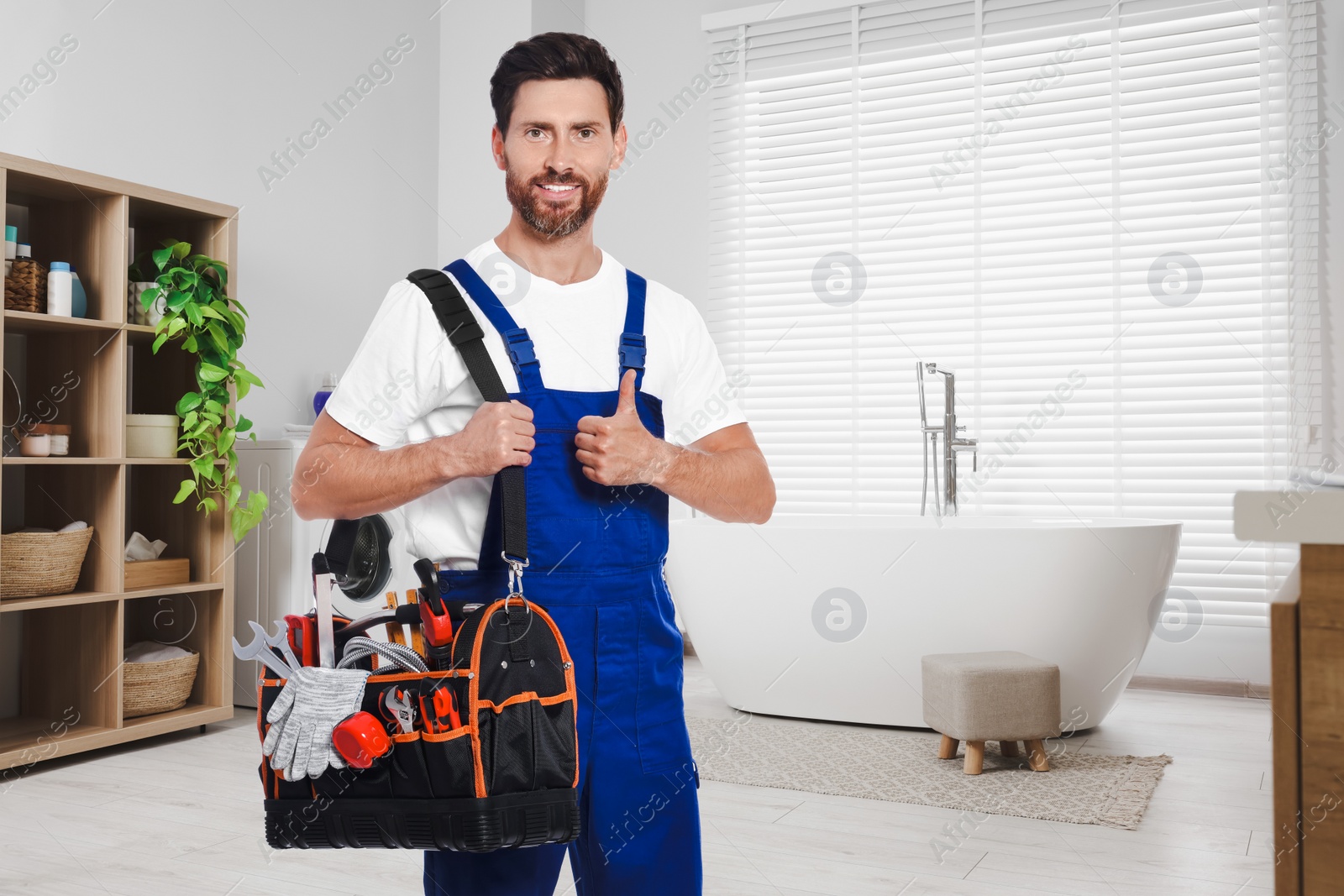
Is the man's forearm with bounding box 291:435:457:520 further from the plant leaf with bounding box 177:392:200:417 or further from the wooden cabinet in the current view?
the plant leaf with bounding box 177:392:200:417

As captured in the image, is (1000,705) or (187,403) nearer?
(1000,705)

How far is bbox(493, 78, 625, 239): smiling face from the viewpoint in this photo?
3.45 feet

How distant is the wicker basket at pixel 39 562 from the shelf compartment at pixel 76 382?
0.93ft

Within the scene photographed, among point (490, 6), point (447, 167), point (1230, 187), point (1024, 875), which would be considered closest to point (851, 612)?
point (1024, 875)

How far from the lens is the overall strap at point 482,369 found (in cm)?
94

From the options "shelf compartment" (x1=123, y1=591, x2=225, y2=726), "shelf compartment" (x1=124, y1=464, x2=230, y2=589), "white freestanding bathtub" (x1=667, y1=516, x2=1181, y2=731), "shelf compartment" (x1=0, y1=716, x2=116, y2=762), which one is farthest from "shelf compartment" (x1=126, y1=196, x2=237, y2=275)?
"white freestanding bathtub" (x1=667, y1=516, x2=1181, y2=731)

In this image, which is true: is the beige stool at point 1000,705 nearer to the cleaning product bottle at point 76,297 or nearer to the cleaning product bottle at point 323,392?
the cleaning product bottle at point 323,392

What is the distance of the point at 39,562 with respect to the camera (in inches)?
116

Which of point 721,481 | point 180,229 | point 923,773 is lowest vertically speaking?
point 923,773

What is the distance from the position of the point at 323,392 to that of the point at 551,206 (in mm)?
3252

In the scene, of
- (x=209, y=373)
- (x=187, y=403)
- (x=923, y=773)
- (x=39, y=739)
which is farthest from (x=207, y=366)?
(x=923, y=773)

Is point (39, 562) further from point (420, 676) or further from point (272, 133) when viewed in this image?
point (420, 676)

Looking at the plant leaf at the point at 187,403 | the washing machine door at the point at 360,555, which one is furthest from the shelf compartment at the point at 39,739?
the washing machine door at the point at 360,555

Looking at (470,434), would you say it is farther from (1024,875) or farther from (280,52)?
(280,52)
